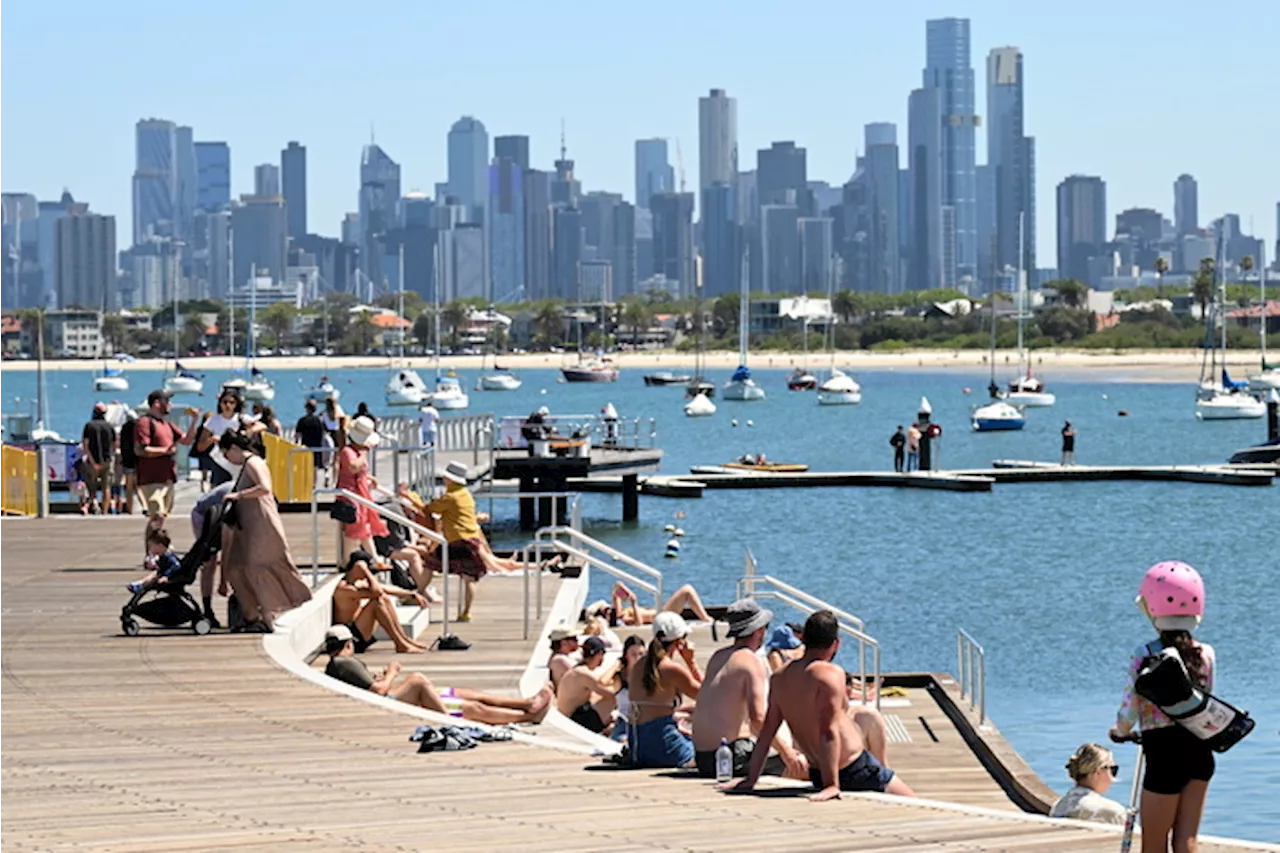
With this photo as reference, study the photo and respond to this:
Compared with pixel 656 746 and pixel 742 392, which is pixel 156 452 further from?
pixel 742 392

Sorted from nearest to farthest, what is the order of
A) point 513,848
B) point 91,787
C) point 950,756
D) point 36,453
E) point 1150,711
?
point 1150,711
point 513,848
point 91,787
point 950,756
point 36,453

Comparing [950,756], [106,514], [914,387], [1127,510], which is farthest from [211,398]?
[950,756]

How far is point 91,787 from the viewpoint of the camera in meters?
12.7

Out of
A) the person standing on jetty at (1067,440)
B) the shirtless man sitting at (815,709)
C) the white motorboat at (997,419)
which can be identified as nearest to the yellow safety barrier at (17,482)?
the shirtless man sitting at (815,709)

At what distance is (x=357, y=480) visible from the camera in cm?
2267

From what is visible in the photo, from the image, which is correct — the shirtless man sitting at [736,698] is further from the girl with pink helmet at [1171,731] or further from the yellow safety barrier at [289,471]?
the yellow safety barrier at [289,471]

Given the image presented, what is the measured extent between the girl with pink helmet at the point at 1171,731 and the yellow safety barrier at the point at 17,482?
23.2m

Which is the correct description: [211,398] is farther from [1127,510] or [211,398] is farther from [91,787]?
[91,787]

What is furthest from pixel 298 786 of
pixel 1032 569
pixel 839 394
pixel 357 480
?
pixel 839 394

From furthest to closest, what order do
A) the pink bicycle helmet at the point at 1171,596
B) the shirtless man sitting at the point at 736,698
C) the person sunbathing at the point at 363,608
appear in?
the person sunbathing at the point at 363,608 < the shirtless man sitting at the point at 736,698 < the pink bicycle helmet at the point at 1171,596

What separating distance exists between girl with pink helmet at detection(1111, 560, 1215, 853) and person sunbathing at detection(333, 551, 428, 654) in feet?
36.9

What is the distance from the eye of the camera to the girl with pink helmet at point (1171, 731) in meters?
9.59

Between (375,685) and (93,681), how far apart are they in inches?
80.2

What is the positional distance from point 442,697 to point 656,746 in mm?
4273
